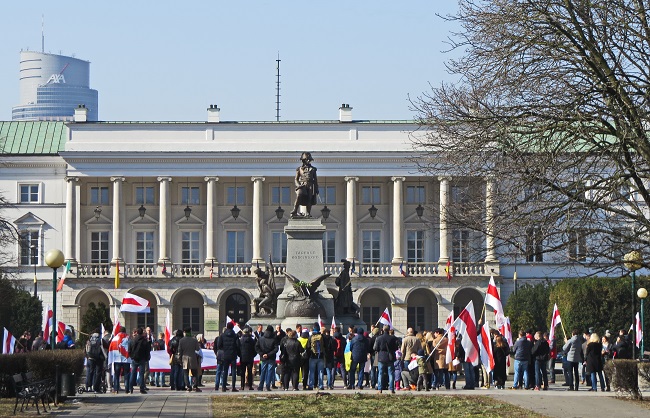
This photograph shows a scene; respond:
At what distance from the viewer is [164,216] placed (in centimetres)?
10106

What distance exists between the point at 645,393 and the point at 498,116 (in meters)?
9.14

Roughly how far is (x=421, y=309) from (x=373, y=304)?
3.14 meters

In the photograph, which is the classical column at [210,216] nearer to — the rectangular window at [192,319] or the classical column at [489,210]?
the rectangular window at [192,319]

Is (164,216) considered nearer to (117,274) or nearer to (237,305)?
(117,274)

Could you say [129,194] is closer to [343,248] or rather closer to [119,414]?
[343,248]

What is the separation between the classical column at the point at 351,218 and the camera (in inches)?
3974

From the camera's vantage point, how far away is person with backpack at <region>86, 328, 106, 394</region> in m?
39.2

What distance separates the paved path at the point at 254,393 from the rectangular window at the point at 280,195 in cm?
6418

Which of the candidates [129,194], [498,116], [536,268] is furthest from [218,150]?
[498,116]

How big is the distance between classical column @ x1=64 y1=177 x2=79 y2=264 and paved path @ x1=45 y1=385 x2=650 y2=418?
6154 centimetres

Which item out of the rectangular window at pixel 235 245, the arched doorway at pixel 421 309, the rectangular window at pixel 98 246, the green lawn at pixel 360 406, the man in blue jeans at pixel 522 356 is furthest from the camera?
the rectangular window at pixel 235 245

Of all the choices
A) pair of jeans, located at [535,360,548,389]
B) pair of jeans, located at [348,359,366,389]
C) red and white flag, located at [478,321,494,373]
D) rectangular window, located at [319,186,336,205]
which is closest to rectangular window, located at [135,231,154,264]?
rectangular window, located at [319,186,336,205]

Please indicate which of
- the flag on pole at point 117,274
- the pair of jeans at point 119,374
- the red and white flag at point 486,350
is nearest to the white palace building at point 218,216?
the flag on pole at point 117,274

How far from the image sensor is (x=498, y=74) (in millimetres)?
32406
